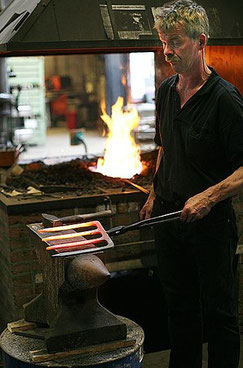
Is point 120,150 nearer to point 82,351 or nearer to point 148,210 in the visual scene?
point 148,210

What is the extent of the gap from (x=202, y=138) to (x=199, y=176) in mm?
195

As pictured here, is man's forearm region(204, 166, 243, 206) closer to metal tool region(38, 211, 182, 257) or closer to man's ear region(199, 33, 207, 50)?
metal tool region(38, 211, 182, 257)

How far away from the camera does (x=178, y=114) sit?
3.40m

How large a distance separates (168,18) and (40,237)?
1.21m

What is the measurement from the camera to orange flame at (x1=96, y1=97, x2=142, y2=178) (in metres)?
5.55

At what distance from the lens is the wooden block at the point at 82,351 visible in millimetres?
2951

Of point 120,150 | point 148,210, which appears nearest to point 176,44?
point 148,210

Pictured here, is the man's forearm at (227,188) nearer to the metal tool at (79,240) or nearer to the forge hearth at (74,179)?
the metal tool at (79,240)

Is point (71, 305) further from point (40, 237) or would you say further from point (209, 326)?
point (209, 326)

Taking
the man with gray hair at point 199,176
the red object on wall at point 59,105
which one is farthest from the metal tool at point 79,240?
the red object on wall at point 59,105

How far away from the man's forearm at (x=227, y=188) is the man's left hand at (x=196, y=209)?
0.9 inches

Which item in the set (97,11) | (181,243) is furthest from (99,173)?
(181,243)

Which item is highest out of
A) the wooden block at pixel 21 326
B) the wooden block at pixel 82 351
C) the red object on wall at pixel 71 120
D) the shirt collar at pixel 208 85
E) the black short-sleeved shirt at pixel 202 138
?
the red object on wall at pixel 71 120

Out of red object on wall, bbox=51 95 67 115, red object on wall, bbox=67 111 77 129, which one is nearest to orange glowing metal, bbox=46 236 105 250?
red object on wall, bbox=67 111 77 129
